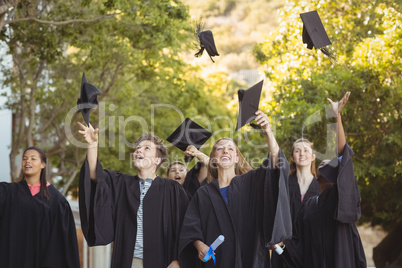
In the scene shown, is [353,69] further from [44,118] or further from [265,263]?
[44,118]

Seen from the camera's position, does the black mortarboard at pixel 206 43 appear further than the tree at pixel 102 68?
No

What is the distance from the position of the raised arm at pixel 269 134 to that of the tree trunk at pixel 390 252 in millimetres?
9448

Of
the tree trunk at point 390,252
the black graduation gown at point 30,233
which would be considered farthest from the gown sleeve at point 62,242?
the tree trunk at point 390,252

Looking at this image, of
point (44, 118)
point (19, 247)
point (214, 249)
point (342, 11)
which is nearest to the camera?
point (214, 249)

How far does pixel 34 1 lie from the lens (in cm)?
1226

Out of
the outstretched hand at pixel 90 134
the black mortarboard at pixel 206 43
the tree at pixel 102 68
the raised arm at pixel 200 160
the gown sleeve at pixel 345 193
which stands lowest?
the gown sleeve at pixel 345 193

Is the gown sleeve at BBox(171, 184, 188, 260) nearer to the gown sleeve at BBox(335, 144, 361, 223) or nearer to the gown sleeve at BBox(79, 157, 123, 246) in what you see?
the gown sleeve at BBox(79, 157, 123, 246)

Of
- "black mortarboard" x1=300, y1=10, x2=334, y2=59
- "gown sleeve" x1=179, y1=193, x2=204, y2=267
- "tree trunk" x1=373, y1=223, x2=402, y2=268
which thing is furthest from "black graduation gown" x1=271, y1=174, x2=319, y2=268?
"tree trunk" x1=373, y1=223, x2=402, y2=268

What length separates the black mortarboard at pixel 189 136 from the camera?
7.38 m

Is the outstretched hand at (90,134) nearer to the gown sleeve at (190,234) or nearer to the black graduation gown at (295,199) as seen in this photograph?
the gown sleeve at (190,234)

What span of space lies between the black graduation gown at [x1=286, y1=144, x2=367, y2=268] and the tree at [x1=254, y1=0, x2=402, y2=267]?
513 centimetres

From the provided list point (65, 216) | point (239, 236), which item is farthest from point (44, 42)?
point (239, 236)

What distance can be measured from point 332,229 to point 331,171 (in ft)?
1.84

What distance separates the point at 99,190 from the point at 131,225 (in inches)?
16.9
